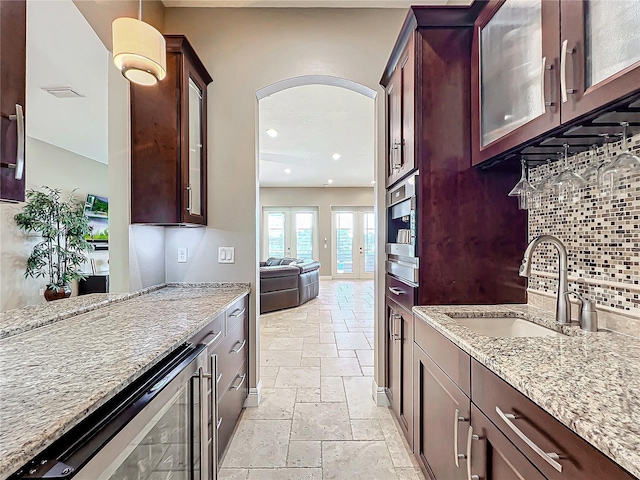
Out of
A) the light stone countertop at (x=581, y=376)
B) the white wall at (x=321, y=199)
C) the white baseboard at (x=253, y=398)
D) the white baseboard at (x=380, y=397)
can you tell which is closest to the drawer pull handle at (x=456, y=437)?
the light stone countertop at (x=581, y=376)

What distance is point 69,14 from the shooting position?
1786mm

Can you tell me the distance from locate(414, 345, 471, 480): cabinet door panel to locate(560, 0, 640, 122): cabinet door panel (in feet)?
3.44

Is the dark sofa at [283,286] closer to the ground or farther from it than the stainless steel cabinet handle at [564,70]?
closer to the ground

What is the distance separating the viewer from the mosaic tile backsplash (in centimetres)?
122

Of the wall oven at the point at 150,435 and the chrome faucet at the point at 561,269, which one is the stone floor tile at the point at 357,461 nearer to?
the wall oven at the point at 150,435

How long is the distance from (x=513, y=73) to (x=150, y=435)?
75.7 inches

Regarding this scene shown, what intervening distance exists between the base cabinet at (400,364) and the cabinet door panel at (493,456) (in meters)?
0.73

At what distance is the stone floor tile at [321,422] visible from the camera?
6.86ft

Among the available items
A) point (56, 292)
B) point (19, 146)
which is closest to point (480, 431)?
point (19, 146)

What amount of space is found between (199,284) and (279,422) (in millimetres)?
1153

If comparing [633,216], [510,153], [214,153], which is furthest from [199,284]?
[633,216]

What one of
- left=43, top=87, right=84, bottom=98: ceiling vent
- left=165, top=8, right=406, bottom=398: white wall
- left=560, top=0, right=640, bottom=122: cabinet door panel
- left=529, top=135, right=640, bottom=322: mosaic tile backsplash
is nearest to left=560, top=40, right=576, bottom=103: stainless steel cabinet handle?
left=560, top=0, right=640, bottom=122: cabinet door panel

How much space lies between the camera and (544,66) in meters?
1.13

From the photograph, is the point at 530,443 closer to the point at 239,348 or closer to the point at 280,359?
the point at 239,348
